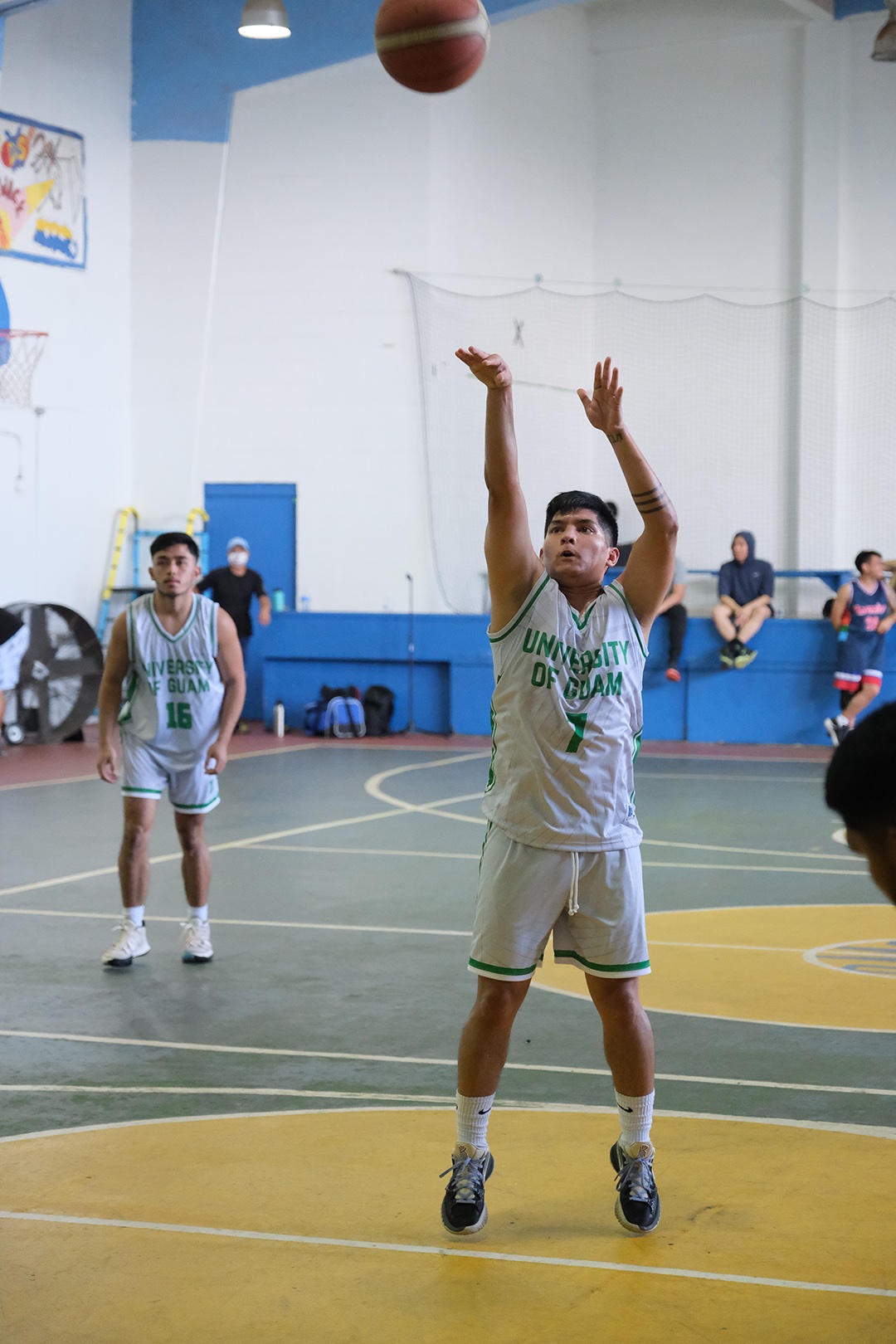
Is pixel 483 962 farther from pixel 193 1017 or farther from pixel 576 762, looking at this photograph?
pixel 193 1017

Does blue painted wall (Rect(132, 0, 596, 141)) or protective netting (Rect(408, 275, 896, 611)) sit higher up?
blue painted wall (Rect(132, 0, 596, 141))

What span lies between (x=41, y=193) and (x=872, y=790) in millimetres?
16949

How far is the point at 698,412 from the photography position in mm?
19500

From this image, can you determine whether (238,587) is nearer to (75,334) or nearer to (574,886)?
(75,334)

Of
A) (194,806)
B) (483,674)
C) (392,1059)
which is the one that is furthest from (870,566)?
(392,1059)

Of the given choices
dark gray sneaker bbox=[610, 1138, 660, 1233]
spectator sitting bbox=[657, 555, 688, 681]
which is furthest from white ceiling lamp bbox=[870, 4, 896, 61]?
dark gray sneaker bbox=[610, 1138, 660, 1233]

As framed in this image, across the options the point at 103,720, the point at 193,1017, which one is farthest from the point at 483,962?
the point at 103,720

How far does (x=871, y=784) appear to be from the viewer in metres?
2.04

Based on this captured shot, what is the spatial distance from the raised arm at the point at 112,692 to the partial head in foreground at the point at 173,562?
240mm

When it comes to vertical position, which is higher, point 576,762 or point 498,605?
point 498,605

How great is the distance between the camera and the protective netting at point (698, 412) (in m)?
18.3

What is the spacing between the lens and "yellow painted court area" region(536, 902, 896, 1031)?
19.5 feet

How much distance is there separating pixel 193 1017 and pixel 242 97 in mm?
15010

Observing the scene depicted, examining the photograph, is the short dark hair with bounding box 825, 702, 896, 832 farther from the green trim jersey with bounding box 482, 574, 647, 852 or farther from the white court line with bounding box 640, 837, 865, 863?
the white court line with bounding box 640, 837, 865, 863
